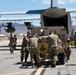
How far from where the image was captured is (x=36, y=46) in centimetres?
1462

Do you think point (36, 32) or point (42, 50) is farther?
point (36, 32)

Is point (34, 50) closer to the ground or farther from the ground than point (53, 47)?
closer to the ground

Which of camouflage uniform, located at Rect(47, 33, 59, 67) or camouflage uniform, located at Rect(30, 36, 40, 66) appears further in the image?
camouflage uniform, located at Rect(30, 36, 40, 66)

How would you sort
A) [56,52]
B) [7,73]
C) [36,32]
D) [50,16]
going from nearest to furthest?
[7,73], [56,52], [36,32], [50,16]

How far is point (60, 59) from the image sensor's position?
1606 centimetres

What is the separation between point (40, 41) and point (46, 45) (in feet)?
1.15

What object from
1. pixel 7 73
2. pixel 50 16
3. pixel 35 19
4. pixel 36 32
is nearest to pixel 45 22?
pixel 50 16

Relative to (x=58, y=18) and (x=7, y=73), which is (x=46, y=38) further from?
(x=58, y=18)

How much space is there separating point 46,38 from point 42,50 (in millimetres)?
639

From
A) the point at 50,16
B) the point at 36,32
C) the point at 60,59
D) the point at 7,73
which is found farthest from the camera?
the point at 50,16

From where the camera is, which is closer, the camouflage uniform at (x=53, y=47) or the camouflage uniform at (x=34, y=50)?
the camouflage uniform at (x=53, y=47)

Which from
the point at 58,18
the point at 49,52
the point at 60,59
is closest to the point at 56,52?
the point at 49,52

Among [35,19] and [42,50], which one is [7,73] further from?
[35,19]

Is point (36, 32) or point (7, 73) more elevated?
point (36, 32)
